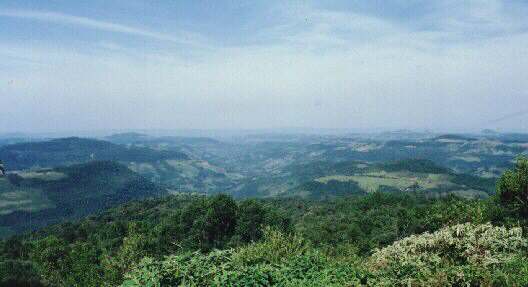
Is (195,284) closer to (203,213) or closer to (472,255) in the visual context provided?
(472,255)

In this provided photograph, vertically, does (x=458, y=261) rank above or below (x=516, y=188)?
above

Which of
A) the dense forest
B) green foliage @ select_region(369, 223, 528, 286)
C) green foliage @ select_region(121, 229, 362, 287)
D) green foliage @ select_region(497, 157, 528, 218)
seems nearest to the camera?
green foliage @ select_region(369, 223, 528, 286)

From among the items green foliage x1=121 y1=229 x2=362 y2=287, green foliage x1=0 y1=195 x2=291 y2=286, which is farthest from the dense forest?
green foliage x1=0 y1=195 x2=291 y2=286

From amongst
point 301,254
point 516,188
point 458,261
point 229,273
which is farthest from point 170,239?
point 458,261

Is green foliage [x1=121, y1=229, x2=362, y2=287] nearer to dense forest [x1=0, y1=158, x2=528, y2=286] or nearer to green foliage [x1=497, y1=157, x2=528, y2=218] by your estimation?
dense forest [x1=0, y1=158, x2=528, y2=286]

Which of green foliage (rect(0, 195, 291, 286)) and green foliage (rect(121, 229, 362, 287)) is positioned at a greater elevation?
green foliage (rect(121, 229, 362, 287))

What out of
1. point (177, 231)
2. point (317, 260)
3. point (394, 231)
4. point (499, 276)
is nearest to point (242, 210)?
point (177, 231)

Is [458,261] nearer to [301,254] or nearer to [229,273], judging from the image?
[301,254]

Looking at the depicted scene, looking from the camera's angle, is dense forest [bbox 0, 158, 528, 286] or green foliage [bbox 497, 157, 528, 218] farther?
green foliage [bbox 497, 157, 528, 218]

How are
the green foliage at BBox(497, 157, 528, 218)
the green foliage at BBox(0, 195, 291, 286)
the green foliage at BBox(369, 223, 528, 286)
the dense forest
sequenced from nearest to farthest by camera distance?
the green foliage at BBox(369, 223, 528, 286)
the dense forest
the green foliage at BBox(497, 157, 528, 218)
the green foliage at BBox(0, 195, 291, 286)
